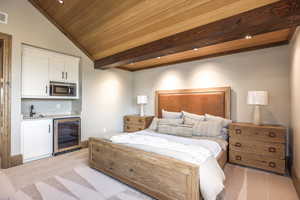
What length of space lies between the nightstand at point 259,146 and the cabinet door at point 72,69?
4.17m

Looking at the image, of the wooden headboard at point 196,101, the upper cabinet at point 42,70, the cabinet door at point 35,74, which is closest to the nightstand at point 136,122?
the wooden headboard at point 196,101

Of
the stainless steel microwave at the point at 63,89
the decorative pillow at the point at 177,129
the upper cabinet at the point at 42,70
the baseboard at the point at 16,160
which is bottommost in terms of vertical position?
the baseboard at the point at 16,160

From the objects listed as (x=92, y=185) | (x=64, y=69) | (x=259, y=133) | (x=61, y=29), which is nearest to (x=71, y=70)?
(x=64, y=69)

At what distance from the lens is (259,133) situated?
2.87 metres

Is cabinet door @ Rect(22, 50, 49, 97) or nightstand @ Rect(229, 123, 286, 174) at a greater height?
cabinet door @ Rect(22, 50, 49, 97)

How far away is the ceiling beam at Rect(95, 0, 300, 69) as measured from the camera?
1.77 metres

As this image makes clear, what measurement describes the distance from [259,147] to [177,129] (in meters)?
Answer: 1.60

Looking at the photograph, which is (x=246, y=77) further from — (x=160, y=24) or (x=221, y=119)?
(x=160, y=24)

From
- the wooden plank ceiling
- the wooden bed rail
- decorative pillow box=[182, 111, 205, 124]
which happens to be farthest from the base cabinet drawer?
the wooden plank ceiling

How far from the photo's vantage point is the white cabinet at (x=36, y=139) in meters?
3.21

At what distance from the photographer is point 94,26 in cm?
342

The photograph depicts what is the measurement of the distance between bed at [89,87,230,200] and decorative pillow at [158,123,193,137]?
77 cm

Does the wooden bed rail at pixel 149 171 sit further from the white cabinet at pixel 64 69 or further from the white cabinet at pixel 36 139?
the white cabinet at pixel 64 69

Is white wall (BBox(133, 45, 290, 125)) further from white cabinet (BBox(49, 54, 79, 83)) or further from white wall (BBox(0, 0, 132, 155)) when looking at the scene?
white cabinet (BBox(49, 54, 79, 83))
